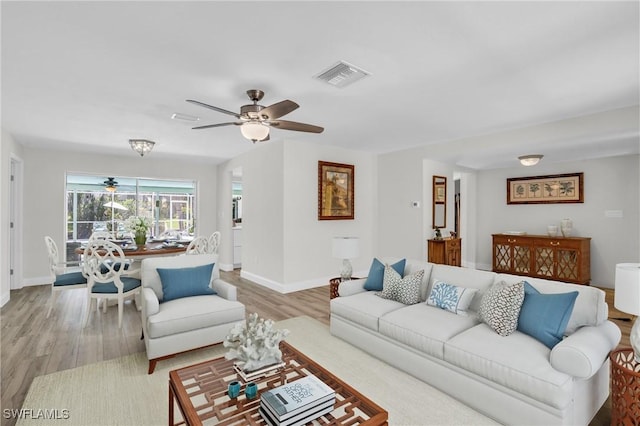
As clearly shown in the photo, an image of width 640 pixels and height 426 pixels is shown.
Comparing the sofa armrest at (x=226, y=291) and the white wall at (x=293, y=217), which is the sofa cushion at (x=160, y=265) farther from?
the white wall at (x=293, y=217)

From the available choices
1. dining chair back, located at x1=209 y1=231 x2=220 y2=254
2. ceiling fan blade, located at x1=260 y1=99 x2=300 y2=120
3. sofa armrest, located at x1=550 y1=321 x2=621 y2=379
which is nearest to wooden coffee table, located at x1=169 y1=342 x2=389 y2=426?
sofa armrest, located at x1=550 y1=321 x2=621 y2=379

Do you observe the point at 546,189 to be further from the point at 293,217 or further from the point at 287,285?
the point at 287,285

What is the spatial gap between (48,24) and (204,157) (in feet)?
15.7

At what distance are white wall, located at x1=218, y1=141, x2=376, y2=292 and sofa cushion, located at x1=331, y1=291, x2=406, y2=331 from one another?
2.08 m

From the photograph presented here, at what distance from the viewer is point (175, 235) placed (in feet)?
24.0

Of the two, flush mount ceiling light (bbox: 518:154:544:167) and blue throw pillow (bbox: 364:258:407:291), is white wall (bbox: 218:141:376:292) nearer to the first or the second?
blue throw pillow (bbox: 364:258:407:291)

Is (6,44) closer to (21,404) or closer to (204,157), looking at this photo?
(21,404)

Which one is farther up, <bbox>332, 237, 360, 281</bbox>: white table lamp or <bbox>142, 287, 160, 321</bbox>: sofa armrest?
<bbox>332, 237, 360, 281</bbox>: white table lamp

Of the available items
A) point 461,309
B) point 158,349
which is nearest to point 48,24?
point 158,349

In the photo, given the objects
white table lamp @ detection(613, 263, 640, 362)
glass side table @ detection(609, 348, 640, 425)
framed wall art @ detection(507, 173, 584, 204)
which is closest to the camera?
glass side table @ detection(609, 348, 640, 425)

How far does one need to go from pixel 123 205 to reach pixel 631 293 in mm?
8001

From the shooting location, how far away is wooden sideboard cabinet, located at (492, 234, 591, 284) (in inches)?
220

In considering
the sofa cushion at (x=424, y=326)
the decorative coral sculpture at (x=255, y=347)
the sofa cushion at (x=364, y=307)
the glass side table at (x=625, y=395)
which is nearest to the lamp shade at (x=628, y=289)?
the glass side table at (x=625, y=395)

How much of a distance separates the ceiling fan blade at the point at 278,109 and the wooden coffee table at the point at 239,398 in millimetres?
1841
